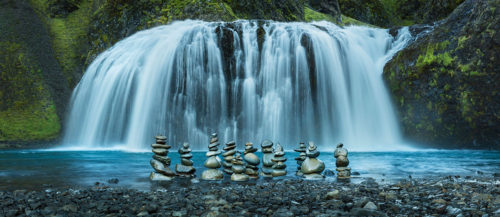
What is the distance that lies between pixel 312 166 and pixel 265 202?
2.48 metres

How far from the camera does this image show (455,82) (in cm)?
1445

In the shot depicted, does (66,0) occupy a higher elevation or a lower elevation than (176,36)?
higher

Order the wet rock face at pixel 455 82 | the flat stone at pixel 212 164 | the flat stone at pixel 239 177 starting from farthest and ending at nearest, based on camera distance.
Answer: the wet rock face at pixel 455 82
the flat stone at pixel 212 164
the flat stone at pixel 239 177

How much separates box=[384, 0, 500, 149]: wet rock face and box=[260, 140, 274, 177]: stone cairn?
1059 centimetres

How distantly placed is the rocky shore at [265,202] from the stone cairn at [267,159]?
136 cm

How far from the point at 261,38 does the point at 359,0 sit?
34.5 meters

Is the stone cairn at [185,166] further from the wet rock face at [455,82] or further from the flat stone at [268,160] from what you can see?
the wet rock face at [455,82]

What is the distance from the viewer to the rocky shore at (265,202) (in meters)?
3.61

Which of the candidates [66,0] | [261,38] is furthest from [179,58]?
Answer: [66,0]

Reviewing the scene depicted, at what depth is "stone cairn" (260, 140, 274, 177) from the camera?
661 cm

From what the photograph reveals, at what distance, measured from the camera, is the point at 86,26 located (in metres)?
26.7

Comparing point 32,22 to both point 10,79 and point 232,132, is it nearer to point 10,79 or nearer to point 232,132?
point 10,79

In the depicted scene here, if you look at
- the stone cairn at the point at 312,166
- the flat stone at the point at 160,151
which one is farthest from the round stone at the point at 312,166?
the flat stone at the point at 160,151

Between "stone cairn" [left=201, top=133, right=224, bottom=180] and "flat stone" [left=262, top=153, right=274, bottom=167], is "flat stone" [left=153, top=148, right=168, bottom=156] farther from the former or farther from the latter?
"flat stone" [left=262, top=153, right=274, bottom=167]
